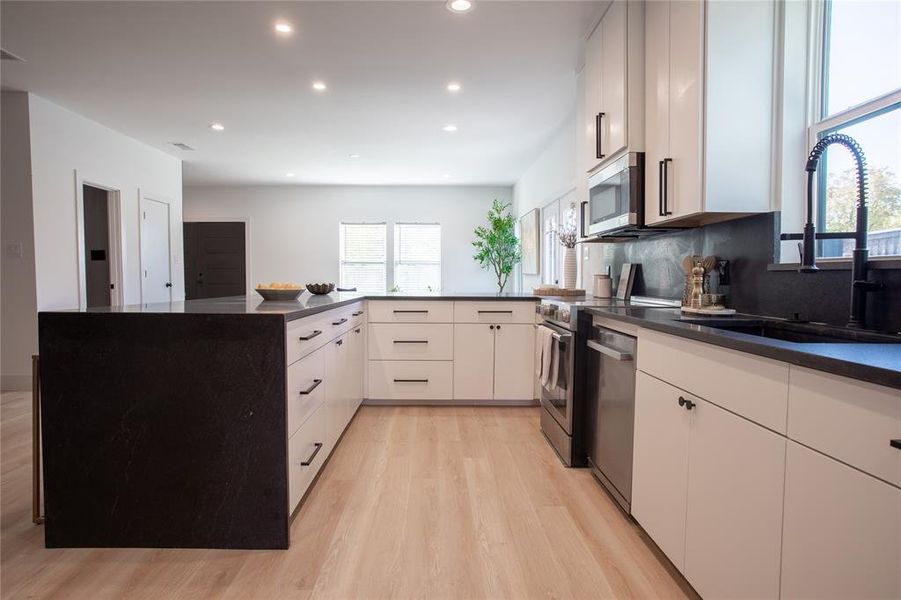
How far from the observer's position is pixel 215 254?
7965mm

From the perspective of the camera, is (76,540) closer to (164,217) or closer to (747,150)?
(747,150)

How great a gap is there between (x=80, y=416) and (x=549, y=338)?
2103 millimetres

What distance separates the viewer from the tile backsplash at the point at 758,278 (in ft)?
4.63

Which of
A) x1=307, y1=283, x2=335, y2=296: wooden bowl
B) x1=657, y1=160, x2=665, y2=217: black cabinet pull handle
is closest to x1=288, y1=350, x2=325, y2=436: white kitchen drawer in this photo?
x1=307, y1=283, x2=335, y2=296: wooden bowl

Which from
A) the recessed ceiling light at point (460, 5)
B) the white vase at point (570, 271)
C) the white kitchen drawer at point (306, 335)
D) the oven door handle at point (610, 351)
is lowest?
the oven door handle at point (610, 351)

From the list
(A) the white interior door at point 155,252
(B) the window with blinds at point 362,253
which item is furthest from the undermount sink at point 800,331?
(B) the window with blinds at point 362,253

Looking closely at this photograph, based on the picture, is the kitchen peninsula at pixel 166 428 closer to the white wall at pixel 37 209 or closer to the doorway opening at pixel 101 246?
the white wall at pixel 37 209

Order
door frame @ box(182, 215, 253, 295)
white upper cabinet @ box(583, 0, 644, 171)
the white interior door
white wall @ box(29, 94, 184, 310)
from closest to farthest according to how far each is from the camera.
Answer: white upper cabinet @ box(583, 0, 644, 171)
white wall @ box(29, 94, 184, 310)
the white interior door
door frame @ box(182, 215, 253, 295)

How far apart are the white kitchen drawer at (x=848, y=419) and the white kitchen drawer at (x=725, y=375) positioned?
0.15 feet

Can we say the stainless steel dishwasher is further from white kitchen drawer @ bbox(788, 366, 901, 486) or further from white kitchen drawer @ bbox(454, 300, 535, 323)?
white kitchen drawer @ bbox(454, 300, 535, 323)

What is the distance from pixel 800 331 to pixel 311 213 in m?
7.45

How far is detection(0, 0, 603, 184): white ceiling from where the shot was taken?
2.73 m

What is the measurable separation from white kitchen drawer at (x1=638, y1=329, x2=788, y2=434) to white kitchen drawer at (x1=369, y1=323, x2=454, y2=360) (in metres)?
1.97

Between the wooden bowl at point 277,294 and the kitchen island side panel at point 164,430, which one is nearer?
the kitchen island side panel at point 164,430
